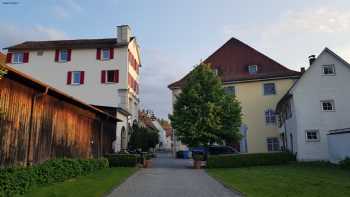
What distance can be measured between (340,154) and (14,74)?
2052cm

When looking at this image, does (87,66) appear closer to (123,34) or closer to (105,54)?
(105,54)

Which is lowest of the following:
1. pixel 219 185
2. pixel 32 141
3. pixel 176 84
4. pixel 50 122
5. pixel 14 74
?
pixel 219 185

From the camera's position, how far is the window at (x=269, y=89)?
3456 centimetres

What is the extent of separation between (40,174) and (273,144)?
27.7 metres

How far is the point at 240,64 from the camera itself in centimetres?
3731

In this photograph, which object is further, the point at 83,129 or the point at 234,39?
the point at 234,39

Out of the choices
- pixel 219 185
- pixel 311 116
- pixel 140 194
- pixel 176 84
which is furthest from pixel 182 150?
pixel 140 194

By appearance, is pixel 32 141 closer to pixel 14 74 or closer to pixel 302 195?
pixel 14 74

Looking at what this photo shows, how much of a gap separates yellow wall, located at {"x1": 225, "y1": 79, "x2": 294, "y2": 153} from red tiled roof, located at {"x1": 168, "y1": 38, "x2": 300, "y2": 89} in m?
0.96

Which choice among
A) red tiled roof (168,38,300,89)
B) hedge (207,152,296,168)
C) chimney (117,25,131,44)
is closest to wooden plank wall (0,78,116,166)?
hedge (207,152,296,168)

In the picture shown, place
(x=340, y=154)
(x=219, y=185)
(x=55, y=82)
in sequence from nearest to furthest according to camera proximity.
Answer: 1. (x=219, y=185)
2. (x=340, y=154)
3. (x=55, y=82)

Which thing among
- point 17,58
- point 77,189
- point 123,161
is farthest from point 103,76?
point 77,189

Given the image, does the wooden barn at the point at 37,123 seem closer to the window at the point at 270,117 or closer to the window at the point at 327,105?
the window at the point at 327,105

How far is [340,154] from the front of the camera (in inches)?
812
